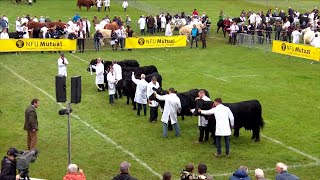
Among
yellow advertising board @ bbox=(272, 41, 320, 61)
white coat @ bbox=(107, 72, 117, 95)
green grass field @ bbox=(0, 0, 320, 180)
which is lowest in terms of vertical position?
green grass field @ bbox=(0, 0, 320, 180)

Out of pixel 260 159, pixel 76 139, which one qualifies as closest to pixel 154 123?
pixel 76 139

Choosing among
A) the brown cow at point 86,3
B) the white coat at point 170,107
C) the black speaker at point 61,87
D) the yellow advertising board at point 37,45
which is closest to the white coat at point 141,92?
the white coat at point 170,107

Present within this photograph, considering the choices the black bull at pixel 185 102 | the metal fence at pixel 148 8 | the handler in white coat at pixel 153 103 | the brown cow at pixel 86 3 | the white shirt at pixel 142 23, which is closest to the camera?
the black bull at pixel 185 102

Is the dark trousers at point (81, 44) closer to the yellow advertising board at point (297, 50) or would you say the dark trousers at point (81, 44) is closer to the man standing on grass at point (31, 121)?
the yellow advertising board at point (297, 50)

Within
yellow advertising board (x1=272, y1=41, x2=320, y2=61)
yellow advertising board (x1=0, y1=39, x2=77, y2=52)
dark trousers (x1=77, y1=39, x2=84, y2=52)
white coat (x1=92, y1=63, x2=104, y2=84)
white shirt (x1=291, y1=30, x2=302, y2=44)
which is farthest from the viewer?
white shirt (x1=291, y1=30, x2=302, y2=44)

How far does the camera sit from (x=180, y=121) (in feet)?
74.0

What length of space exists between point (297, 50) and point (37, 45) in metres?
16.1

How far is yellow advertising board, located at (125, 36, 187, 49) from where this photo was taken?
129ft

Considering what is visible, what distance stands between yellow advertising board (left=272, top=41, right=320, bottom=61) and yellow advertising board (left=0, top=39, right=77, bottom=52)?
12.9 metres

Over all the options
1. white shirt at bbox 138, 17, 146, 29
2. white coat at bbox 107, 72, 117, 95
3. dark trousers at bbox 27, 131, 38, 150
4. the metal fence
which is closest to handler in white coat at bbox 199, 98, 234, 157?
dark trousers at bbox 27, 131, 38, 150

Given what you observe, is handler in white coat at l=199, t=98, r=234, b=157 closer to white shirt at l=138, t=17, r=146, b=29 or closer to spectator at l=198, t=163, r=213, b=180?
spectator at l=198, t=163, r=213, b=180

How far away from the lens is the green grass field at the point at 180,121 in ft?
58.6

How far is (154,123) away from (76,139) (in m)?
3.44

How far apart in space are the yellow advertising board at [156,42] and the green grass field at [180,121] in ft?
1.80
